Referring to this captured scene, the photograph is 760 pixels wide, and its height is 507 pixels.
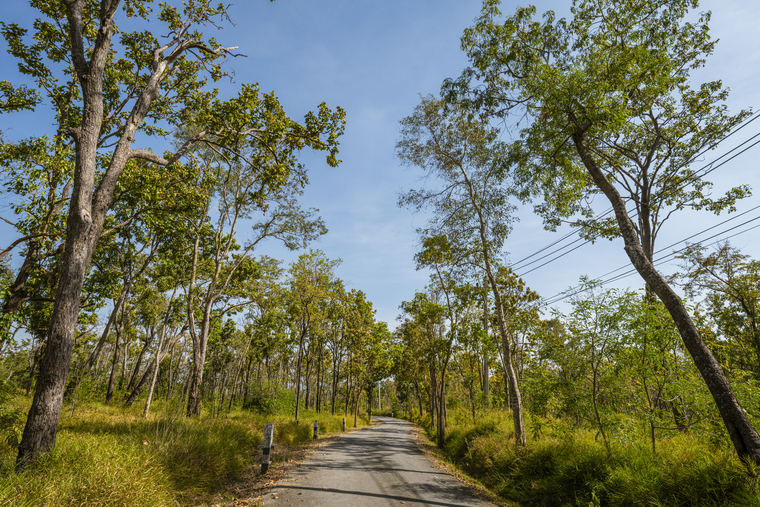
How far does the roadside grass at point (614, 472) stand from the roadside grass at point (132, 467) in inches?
244

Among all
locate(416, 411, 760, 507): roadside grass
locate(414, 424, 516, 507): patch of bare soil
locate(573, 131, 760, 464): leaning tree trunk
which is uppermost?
locate(573, 131, 760, 464): leaning tree trunk

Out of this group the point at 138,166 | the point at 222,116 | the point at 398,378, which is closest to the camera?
the point at 222,116

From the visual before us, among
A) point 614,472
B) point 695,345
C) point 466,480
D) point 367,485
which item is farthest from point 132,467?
point 695,345

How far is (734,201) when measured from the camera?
A: 1122 cm

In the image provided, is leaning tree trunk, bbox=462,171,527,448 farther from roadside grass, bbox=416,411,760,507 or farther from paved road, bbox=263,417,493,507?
paved road, bbox=263,417,493,507

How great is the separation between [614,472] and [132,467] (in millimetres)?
7612

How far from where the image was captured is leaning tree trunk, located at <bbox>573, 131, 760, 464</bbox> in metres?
4.66

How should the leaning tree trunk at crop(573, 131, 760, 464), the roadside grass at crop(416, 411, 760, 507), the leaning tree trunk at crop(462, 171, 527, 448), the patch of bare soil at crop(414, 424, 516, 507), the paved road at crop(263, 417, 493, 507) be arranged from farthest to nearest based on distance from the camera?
the leaning tree trunk at crop(462, 171, 527, 448) < the patch of bare soil at crop(414, 424, 516, 507) < the paved road at crop(263, 417, 493, 507) < the leaning tree trunk at crop(573, 131, 760, 464) < the roadside grass at crop(416, 411, 760, 507)

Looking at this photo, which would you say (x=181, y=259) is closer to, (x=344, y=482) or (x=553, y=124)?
(x=344, y=482)

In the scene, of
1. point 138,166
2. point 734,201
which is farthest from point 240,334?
point 734,201

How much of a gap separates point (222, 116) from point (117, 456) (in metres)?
6.44

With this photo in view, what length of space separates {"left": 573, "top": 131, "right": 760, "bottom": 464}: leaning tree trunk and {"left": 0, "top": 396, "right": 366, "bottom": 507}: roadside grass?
8425mm

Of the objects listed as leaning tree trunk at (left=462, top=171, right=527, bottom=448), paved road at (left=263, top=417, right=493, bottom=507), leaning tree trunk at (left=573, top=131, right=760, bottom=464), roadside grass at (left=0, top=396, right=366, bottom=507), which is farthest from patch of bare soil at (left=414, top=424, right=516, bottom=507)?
roadside grass at (left=0, top=396, right=366, bottom=507)

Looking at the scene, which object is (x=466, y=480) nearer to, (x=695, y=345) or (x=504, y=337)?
(x=504, y=337)
